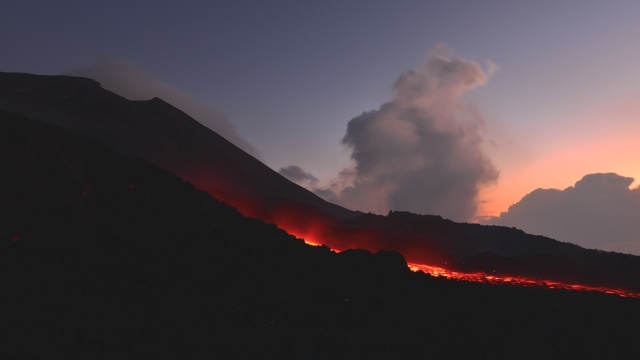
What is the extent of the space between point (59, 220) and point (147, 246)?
390 centimetres

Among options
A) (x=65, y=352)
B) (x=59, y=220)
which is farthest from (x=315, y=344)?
(x=59, y=220)

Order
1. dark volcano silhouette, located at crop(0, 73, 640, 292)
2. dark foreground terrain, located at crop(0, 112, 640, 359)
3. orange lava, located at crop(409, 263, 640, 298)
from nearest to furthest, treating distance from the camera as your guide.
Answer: dark foreground terrain, located at crop(0, 112, 640, 359) < orange lava, located at crop(409, 263, 640, 298) < dark volcano silhouette, located at crop(0, 73, 640, 292)

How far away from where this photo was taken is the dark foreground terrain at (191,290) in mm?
15453

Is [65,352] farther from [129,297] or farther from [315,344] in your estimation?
[315,344]

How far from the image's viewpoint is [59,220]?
61.1 feet

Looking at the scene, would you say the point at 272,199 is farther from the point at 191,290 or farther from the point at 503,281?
the point at 191,290

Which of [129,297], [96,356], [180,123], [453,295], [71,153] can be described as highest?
[180,123]

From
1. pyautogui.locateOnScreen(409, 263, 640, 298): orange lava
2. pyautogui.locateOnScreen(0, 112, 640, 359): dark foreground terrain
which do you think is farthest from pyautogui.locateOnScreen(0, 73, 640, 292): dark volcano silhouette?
pyautogui.locateOnScreen(0, 112, 640, 359): dark foreground terrain

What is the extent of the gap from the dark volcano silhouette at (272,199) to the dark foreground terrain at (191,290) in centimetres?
2692

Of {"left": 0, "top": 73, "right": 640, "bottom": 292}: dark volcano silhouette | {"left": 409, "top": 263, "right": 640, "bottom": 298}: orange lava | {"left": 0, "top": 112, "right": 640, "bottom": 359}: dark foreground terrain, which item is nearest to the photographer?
{"left": 0, "top": 112, "right": 640, "bottom": 359}: dark foreground terrain

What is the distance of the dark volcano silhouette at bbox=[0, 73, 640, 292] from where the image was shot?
53094 mm

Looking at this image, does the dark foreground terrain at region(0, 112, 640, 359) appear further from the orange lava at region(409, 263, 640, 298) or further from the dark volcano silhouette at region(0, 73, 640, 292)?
the dark volcano silhouette at region(0, 73, 640, 292)

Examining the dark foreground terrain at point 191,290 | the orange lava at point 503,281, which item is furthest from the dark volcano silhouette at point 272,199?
the dark foreground terrain at point 191,290

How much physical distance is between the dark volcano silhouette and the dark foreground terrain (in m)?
26.9
